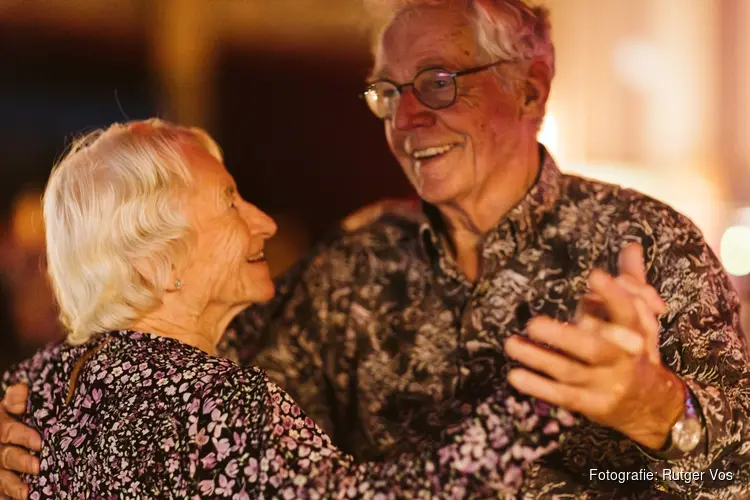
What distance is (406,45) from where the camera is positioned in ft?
7.70

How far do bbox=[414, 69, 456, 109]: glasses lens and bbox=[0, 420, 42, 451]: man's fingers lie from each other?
4.17 ft

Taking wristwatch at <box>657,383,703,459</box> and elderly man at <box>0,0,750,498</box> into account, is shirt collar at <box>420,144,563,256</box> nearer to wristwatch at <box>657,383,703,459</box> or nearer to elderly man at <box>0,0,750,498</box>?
elderly man at <box>0,0,750,498</box>

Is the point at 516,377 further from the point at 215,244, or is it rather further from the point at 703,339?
the point at 215,244

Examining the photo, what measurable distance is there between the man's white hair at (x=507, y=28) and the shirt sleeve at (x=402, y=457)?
1.12 m

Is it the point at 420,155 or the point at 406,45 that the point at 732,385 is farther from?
the point at 406,45

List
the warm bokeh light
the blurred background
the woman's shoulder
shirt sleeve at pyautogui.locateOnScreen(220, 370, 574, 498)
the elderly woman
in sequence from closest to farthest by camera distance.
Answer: shirt sleeve at pyautogui.locateOnScreen(220, 370, 574, 498) < the elderly woman < the woman's shoulder < the warm bokeh light < the blurred background

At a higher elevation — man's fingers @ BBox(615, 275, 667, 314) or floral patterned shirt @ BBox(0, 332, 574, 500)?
man's fingers @ BBox(615, 275, 667, 314)

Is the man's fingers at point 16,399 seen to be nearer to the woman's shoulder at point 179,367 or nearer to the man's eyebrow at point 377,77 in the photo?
the woman's shoulder at point 179,367

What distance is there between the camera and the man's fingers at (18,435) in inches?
78.3

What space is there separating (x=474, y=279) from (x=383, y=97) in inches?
22.2

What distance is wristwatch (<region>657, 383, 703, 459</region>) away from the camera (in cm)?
152

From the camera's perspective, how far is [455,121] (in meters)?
2.28

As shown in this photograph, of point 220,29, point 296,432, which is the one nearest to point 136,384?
point 296,432

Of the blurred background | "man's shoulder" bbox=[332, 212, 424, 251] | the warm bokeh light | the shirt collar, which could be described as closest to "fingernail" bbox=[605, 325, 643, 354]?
the shirt collar
